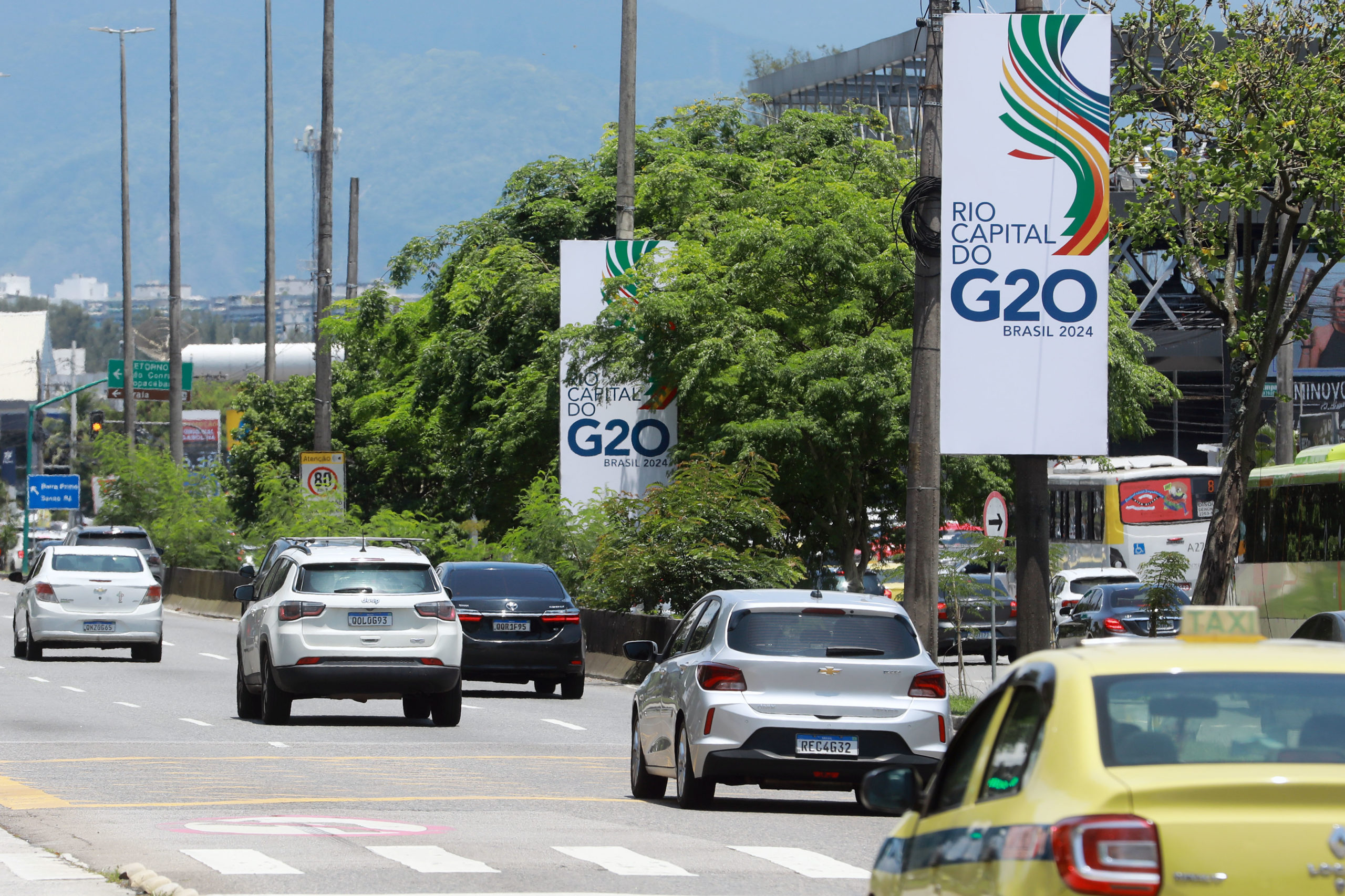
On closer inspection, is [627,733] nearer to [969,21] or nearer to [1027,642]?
[1027,642]

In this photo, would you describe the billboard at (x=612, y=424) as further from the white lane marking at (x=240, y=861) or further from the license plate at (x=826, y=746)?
the white lane marking at (x=240, y=861)

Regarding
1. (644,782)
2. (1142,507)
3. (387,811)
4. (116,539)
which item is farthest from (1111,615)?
(116,539)

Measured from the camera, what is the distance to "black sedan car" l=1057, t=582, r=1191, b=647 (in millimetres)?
31906

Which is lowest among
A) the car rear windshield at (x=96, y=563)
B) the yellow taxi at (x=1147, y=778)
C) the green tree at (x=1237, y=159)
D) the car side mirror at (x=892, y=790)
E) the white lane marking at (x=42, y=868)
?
the white lane marking at (x=42, y=868)

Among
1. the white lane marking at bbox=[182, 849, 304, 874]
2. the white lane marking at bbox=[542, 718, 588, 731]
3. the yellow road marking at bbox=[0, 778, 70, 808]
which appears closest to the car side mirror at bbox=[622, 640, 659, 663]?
the yellow road marking at bbox=[0, 778, 70, 808]

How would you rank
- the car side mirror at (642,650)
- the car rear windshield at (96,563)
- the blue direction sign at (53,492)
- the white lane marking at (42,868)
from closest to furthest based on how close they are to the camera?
1. the white lane marking at (42,868)
2. the car side mirror at (642,650)
3. the car rear windshield at (96,563)
4. the blue direction sign at (53,492)

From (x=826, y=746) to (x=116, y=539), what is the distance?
134ft

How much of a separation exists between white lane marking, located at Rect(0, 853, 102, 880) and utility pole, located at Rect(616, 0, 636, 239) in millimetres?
23028

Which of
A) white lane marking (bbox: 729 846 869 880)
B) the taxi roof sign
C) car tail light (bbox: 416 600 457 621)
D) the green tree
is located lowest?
white lane marking (bbox: 729 846 869 880)

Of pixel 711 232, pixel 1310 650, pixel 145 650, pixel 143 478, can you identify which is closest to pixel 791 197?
pixel 711 232

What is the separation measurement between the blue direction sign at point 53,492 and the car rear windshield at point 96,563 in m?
42.5

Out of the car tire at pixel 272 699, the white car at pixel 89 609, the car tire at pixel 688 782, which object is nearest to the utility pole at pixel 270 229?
the white car at pixel 89 609

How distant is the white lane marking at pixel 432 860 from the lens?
10.5 meters

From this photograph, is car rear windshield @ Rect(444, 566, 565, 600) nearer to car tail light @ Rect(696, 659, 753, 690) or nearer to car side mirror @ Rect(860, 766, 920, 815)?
car tail light @ Rect(696, 659, 753, 690)
